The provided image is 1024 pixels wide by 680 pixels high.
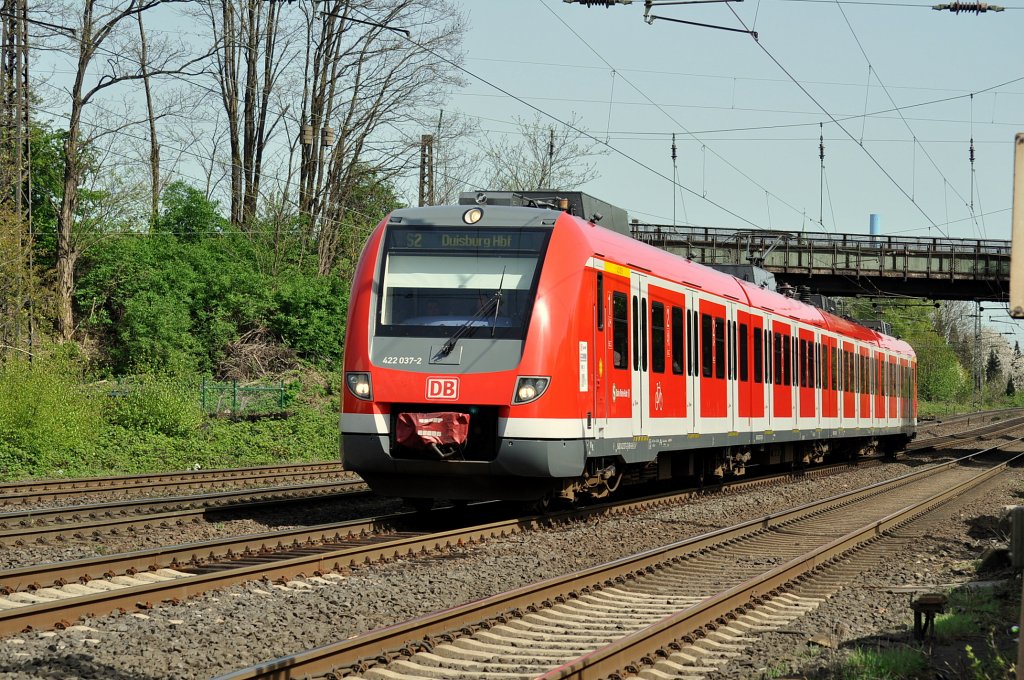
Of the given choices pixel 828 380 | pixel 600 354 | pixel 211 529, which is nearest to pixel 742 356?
pixel 600 354

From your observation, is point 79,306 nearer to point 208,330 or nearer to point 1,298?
point 208,330

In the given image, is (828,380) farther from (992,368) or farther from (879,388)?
(992,368)

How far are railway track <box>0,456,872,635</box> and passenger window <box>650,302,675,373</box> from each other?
8.85ft

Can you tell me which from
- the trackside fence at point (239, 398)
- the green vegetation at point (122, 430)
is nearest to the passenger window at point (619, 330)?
the green vegetation at point (122, 430)

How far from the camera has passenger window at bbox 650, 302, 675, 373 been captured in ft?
50.8

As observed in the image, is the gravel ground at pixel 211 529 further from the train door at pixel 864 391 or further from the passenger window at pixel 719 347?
the train door at pixel 864 391

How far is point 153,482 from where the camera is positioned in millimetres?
18562

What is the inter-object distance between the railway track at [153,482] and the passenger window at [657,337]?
7.30m

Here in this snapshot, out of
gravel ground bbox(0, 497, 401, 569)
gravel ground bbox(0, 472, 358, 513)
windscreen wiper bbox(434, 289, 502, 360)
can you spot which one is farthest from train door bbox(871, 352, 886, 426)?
windscreen wiper bbox(434, 289, 502, 360)

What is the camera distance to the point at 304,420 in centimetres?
2942

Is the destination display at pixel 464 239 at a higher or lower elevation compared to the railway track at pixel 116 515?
higher

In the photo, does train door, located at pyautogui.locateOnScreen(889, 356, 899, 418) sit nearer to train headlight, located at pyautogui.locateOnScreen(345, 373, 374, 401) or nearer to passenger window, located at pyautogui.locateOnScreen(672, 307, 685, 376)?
passenger window, located at pyautogui.locateOnScreen(672, 307, 685, 376)

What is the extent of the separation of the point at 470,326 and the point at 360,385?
1298 mm

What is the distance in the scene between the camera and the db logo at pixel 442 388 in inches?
489
